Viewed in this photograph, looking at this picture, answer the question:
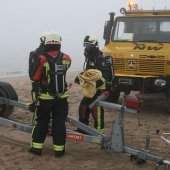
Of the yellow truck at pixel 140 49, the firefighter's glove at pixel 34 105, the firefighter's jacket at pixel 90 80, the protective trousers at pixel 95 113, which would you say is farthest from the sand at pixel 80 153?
the yellow truck at pixel 140 49

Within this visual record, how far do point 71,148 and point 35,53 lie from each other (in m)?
1.53

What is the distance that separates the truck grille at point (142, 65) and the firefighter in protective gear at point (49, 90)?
310 centimetres

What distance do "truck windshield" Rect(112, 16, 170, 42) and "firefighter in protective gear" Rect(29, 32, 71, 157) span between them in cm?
383

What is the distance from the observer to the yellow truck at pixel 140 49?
343 inches

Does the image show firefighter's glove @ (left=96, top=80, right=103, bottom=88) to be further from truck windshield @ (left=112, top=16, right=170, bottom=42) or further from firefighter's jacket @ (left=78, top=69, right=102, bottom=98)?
truck windshield @ (left=112, top=16, right=170, bottom=42)

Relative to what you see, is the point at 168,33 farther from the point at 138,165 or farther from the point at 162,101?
the point at 138,165

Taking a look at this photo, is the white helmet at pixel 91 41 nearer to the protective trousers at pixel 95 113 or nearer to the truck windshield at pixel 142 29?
the protective trousers at pixel 95 113

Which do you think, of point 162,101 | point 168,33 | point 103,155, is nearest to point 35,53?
point 103,155

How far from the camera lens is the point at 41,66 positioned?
18.8 feet

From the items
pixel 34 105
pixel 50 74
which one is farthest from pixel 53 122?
pixel 50 74

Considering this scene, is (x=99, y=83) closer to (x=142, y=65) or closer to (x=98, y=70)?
(x=98, y=70)

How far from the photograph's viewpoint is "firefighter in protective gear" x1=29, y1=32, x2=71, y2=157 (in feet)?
19.0

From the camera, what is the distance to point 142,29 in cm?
954

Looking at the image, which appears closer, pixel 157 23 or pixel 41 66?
pixel 41 66
